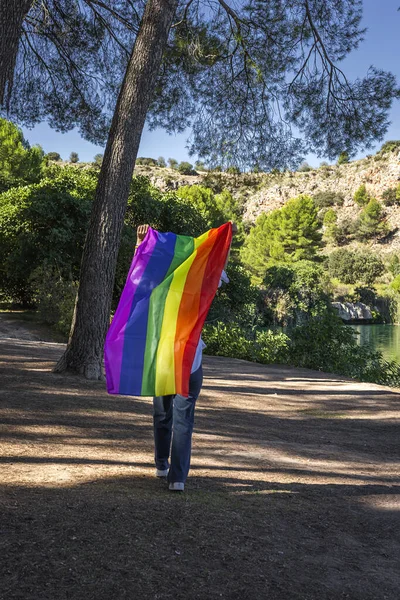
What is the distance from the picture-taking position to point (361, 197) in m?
91.6

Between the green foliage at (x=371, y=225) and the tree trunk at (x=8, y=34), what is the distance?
81248 mm

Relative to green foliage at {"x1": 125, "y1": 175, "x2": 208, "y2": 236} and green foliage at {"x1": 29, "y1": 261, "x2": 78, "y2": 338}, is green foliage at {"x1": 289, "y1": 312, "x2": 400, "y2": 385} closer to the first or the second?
green foliage at {"x1": 29, "y1": 261, "x2": 78, "y2": 338}

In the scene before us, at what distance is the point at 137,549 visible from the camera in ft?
8.15

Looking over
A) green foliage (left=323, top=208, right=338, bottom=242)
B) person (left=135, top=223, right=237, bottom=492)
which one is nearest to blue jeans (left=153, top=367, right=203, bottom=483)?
person (left=135, top=223, right=237, bottom=492)

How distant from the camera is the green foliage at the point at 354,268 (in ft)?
189

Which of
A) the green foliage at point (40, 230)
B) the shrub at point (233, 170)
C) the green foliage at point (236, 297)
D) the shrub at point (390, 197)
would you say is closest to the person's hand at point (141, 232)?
the shrub at point (233, 170)

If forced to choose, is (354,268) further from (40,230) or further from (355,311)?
(40,230)

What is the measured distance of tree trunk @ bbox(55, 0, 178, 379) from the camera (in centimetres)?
697

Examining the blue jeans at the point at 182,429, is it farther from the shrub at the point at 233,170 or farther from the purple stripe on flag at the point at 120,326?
the shrub at the point at 233,170

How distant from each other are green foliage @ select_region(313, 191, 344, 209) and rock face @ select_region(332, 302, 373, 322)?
Answer: 54.9m

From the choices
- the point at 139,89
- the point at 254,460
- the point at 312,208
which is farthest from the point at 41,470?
the point at 312,208

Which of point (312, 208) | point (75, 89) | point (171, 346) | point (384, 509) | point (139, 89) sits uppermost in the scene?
point (312, 208)

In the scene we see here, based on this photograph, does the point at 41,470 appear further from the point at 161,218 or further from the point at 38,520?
the point at 161,218

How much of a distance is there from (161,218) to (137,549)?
→ 2007 centimetres
